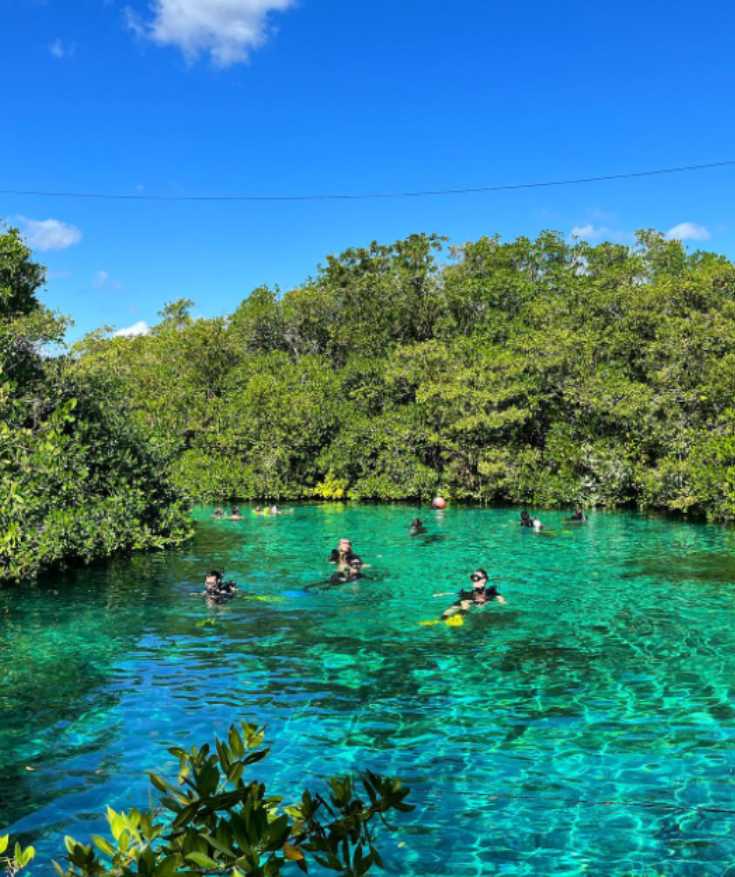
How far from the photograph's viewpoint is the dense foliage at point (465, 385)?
35406 millimetres

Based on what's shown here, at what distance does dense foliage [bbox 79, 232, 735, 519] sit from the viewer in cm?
3541

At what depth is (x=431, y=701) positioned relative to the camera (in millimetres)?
10539

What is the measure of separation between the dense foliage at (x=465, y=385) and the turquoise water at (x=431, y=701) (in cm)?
1209

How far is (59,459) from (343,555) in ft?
26.6

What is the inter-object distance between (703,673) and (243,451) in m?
38.2

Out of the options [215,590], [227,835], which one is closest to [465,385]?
[215,590]

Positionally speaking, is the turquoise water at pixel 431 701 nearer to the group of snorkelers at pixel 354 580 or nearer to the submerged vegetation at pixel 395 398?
the group of snorkelers at pixel 354 580

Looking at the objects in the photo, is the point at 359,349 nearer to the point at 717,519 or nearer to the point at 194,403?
the point at 194,403

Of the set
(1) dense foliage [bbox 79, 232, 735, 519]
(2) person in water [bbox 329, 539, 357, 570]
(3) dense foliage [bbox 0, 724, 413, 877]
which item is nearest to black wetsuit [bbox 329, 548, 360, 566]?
(2) person in water [bbox 329, 539, 357, 570]

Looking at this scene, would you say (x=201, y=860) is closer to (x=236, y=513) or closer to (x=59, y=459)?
(x=59, y=459)

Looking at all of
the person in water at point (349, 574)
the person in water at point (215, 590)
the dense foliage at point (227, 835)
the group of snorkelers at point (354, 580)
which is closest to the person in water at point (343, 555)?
the group of snorkelers at point (354, 580)

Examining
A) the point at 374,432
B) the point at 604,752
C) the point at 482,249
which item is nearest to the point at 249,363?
the point at 374,432

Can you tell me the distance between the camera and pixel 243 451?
47469 millimetres

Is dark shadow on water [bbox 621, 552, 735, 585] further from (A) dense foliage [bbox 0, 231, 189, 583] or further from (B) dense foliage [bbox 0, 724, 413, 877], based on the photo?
(B) dense foliage [bbox 0, 724, 413, 877]
